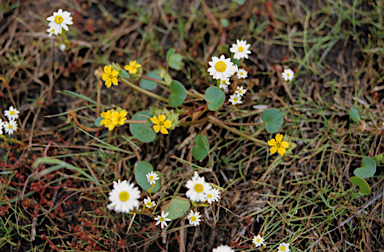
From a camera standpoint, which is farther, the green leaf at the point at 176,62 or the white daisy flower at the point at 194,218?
the green leaf at the point at 176,62

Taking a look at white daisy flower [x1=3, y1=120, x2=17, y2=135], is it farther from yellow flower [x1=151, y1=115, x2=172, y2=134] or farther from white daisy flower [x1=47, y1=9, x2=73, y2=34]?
yellow flower [x1=151, y1=115, x2=172, y2=134]

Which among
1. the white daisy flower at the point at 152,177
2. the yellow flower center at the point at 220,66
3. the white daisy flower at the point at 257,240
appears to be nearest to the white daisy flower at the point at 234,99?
the yellow flower center at the point at 220,66

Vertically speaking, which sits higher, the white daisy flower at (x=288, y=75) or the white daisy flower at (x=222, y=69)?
the white daisy flower at (x=288, y=75)

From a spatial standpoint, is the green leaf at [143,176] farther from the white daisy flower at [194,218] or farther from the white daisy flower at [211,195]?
the white daisy flower at [211,195]

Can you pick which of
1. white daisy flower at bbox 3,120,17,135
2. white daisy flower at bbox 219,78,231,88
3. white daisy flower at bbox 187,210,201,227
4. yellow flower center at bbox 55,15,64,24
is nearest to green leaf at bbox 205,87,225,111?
A: white daisy flower at bbox 219,78,231,88

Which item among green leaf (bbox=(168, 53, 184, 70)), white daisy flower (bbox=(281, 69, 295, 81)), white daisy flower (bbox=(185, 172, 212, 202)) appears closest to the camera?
white daisy flower (bbox=(185, 172, 212, 202))

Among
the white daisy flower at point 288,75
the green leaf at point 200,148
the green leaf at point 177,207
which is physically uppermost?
the white daisy flower at point 288,75
